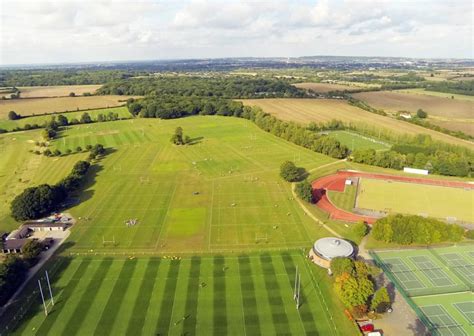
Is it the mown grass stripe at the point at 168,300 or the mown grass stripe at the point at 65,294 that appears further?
the mown grass stripe at the point at 168,300

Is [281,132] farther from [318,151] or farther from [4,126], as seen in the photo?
[4,126]

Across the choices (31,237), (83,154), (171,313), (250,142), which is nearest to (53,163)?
(83,154)

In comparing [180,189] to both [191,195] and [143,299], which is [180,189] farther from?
[143,299]

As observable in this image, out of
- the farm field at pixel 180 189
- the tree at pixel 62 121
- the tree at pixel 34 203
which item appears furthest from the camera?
the tree at pixel 62 121

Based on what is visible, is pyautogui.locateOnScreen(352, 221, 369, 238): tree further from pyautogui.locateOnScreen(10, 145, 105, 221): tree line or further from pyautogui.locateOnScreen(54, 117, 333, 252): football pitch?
pyautogui.locateOnScreen(10, 145, 105, 221): tree line

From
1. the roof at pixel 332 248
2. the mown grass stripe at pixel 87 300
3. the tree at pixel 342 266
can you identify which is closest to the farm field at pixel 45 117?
the mown grass stripe at pixel 87 300

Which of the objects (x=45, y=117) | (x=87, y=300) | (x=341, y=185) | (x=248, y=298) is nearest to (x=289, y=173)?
(x=341, y=185)

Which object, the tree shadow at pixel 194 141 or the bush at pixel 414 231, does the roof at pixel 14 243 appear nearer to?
the bush at pixel 414 231
